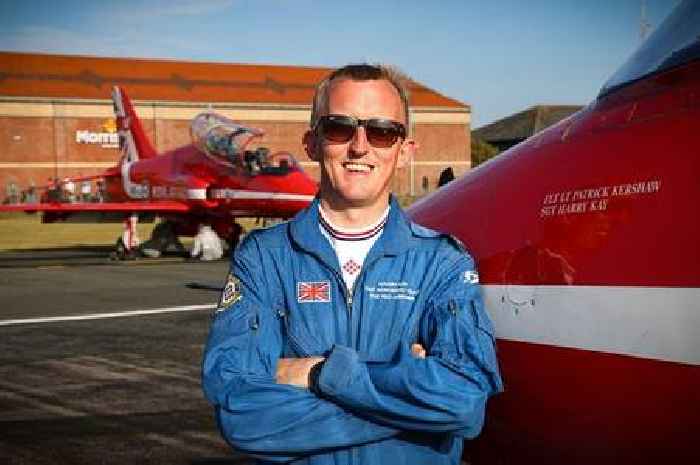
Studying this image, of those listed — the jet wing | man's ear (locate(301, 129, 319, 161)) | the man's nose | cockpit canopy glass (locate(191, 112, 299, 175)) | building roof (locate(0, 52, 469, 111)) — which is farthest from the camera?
building roof (locate(0, 52, 469, 111))

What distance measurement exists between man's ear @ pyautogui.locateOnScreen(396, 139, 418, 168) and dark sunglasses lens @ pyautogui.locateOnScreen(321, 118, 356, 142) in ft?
0.59

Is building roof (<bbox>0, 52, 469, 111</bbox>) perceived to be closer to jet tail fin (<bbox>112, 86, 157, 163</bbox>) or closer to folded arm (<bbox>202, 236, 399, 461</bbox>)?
jet tail fin (<bbox>112, 86, 157, 163</bbox>)

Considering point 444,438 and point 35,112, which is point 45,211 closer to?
point 444,438

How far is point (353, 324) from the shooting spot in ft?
6.78

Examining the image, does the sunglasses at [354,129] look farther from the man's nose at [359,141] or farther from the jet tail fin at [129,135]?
the jet tail fin at [129,135]

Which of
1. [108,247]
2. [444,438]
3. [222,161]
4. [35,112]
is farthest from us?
[35,112]

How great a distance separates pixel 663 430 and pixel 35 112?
67288 millimetres

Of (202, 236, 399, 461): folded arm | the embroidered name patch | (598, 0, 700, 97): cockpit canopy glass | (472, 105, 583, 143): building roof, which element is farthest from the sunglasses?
(472, 105, 583, 143): building roof

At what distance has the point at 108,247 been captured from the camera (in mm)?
26281

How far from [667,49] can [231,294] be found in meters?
1.58

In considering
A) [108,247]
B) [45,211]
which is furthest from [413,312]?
[108,247]

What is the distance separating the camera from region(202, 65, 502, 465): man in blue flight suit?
6.18 ft

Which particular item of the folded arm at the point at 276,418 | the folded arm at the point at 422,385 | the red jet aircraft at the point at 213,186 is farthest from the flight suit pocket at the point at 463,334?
the red jet aircraft at the point at 213,186

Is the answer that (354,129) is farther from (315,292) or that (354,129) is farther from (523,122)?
(523,122)
